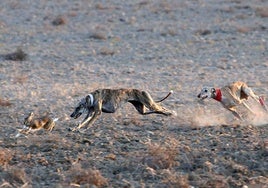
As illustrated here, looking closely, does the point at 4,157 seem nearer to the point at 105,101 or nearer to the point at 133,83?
the point at 105,101

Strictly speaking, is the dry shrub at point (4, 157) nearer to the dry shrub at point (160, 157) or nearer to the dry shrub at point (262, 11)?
the dry shrub at point (160, 157)

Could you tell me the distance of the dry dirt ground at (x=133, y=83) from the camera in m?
9.69

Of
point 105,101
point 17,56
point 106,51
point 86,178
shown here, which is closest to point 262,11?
point 106,51

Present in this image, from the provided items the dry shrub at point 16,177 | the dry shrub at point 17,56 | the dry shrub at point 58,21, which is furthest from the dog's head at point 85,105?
the dry shrub at point 58,21

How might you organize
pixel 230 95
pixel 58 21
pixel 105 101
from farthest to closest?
A: pixel 58 21 → pixel 230 95 → pixel 105 101

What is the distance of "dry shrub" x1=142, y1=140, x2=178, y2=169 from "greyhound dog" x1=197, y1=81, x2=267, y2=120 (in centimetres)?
291

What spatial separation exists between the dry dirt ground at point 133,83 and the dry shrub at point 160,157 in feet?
0.06

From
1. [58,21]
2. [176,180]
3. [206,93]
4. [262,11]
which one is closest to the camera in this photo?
[176,180]

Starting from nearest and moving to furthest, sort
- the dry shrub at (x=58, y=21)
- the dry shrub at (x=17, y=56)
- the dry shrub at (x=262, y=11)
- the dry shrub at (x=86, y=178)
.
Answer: the dry shrub at (x=86, y=178) < the dry shrub at (x=17, y=56) < the dry shrub at (x=58, y=21) < the dry shrub at (x=262, y=11)

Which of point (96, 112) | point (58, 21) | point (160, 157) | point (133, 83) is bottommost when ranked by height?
point (160, 157)

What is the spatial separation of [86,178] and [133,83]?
8.84m

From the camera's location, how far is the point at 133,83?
58.5 feet

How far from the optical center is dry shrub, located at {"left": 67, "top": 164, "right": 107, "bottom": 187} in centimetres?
903

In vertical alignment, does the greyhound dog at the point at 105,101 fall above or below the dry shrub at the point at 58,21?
below
